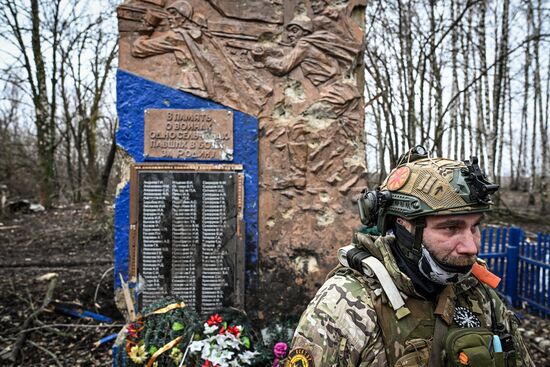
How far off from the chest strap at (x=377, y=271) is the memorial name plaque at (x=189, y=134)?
213 cm

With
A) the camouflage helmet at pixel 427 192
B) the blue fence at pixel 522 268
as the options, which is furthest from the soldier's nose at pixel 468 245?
the blue fence at pixel 522 268

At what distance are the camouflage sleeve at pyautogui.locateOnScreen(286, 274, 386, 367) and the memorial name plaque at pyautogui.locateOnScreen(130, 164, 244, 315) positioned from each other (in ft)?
6.82

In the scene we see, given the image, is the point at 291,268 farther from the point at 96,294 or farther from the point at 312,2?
the point at 96,294

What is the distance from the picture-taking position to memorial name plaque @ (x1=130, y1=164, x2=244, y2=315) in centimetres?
359

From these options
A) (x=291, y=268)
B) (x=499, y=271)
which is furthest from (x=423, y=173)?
(x=499, y=271)

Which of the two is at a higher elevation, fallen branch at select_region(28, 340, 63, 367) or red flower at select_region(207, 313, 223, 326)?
red flower at select_region(207, 313, 223, 326)

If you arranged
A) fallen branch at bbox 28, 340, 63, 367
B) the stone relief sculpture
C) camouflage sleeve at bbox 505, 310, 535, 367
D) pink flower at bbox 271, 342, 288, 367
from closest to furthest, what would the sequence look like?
camouflage sleeve at bbox 505, 310, 535, 367
pink flower at bbox 271, 342, 288, 367
the stone relief sculpture
fallen branch at bbox 28, 340, 63, 367

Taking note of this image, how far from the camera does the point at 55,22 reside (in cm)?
1197

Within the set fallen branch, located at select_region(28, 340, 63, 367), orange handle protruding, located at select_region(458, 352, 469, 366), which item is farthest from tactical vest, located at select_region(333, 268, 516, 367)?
fallen branch, located at select_region(28, 340, 63, 367)

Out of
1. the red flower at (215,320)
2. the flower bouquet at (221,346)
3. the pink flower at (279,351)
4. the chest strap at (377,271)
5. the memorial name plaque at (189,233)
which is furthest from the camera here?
the memorial name plaque at (189,233)

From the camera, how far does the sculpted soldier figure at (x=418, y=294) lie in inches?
61.9

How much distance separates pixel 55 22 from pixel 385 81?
1037cm

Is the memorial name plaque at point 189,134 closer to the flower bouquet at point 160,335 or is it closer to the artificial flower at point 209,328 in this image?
the flower bouquet at point 160,335

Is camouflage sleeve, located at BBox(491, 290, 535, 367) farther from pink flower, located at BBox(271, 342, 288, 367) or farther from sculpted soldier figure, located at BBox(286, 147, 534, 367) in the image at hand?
pink flower, located at BBox(271, 342, 288, 367)
